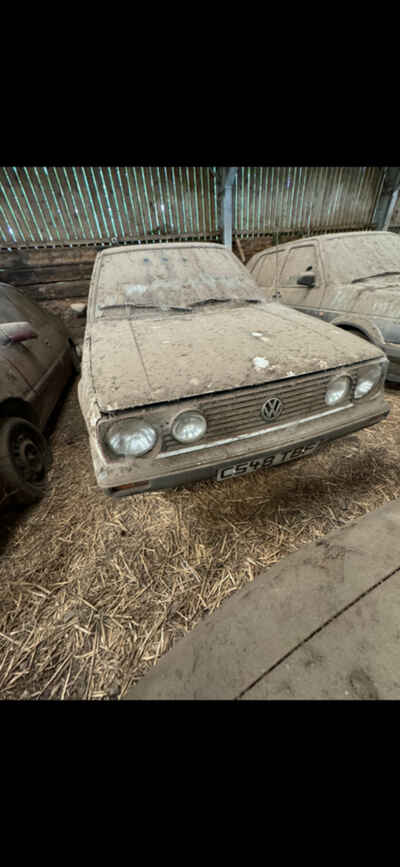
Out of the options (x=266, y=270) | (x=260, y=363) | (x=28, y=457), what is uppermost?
(x=260, y=363)

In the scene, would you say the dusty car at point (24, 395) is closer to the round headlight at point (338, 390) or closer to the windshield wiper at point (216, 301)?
the windshield wiper at point (216, 301)

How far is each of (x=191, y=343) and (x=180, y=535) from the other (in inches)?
48.0

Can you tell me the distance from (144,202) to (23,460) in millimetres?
5979

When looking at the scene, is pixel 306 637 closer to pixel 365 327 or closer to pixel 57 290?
pixel 365 327

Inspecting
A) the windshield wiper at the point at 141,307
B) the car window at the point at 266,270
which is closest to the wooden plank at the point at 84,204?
the car window at the point at 266,270

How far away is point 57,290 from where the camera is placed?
18.8ft

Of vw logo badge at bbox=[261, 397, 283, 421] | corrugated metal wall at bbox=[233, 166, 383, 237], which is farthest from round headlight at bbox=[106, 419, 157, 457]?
corrugated metal wall at bbox=[233, 166, 383, 237]

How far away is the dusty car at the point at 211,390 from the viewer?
1349 mm

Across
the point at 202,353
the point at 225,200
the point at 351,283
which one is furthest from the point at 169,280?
the point at 225,200

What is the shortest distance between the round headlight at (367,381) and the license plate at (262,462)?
1.52ft

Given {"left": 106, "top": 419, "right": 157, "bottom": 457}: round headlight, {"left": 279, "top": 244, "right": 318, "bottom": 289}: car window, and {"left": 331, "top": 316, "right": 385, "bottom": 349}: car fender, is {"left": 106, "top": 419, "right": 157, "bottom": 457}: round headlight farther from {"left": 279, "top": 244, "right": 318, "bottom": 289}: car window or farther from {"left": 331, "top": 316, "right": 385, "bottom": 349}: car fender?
{"left": 279, "top": 244, "right": 318, "bottom": 289}: car window

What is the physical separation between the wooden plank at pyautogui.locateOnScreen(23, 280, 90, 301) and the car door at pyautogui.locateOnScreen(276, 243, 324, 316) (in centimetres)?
399

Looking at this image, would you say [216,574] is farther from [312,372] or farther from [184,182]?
[184,182]

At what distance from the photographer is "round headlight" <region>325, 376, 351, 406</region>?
1706mm
